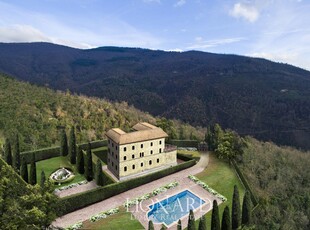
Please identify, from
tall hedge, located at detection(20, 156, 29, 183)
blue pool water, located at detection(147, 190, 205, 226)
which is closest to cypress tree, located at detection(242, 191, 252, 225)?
blue pool water, located at detection(147, 190, 205, 226)

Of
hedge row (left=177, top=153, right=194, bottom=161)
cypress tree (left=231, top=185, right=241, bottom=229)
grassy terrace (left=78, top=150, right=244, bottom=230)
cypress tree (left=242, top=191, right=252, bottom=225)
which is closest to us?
grassy terrace (left=78, top=150, right=244, bottom=230)

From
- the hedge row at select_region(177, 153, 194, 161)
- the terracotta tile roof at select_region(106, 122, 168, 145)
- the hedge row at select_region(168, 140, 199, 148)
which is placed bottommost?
the hedge row at select_region(177, 153, 194, 161)

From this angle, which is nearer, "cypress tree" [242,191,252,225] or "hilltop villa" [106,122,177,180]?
"cypress tree" [242,191,252,225]

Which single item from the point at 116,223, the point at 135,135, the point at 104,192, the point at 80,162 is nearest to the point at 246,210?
the point at 116,223

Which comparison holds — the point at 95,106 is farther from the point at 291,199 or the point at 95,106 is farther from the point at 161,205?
the point at 291,199

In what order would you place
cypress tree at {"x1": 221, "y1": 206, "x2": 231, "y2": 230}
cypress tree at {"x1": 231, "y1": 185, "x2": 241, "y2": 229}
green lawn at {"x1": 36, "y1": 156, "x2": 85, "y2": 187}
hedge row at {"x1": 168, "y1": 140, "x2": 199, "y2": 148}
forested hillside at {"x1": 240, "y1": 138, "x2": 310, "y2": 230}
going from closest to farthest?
cypress tree at {"x1": 221, "y1": 206, "x2": 231, "y2": 230}
cypress tree at {"x1": 231, "y1": 185, "x2": 241, "y2": 229}
forested hillside at {"x1": 240, "y1": 138, "x2": 310, "y2": 230}
green lawn at {"x1": 36, "y1": 156, "x2": 85, "y2": 187}
hedge row at {"x1": 168, "y1": 140, "x2": 199, "y2": 148}

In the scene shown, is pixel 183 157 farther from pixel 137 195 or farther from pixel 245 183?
pixel 137 195

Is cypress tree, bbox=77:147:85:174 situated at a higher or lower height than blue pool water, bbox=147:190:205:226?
higher

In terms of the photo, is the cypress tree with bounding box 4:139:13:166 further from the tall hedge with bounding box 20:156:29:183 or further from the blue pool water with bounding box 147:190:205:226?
the blue pool water with bounding box 147:190:205:226
